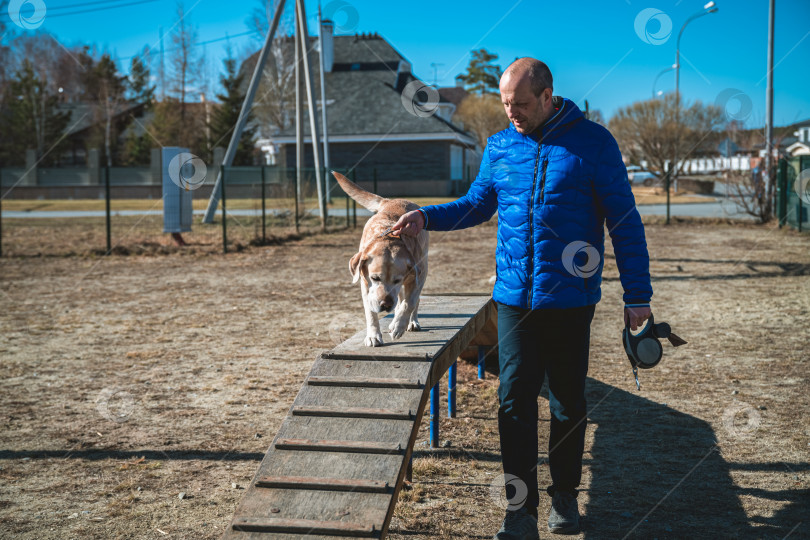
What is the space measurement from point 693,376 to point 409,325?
3.35 m

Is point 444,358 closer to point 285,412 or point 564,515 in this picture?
point 564,515

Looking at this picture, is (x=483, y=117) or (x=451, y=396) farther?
(x=483, y=117)

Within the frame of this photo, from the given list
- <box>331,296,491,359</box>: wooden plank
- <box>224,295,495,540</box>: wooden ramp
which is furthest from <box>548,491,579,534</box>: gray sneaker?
<box>331,296,491,359</box>: wooden plank

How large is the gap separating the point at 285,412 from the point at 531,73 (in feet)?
12.4

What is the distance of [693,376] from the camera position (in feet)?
22.5

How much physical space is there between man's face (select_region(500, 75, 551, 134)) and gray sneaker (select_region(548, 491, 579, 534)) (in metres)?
2.07

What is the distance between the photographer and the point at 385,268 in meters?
4.39

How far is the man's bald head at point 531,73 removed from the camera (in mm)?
3369

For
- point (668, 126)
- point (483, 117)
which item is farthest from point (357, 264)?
point (483, 117)

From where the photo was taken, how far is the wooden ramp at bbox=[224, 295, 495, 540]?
309 cm

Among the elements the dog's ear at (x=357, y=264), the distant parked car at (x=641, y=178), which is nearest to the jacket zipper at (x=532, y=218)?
the dog's ear at (x=357, y=264)

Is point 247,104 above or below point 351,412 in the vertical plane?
above

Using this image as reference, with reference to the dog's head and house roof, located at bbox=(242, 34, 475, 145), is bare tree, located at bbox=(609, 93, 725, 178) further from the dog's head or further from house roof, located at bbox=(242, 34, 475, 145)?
the dog's head

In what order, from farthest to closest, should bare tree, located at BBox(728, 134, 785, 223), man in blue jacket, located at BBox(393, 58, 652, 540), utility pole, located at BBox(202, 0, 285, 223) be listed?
bare tree, located at BBox(728, 134, 785, 223) < utility pole, located at BBox(202, 0, 285, 223) < man in blue jacket, located at BBox(393, 58, 652, 540)
